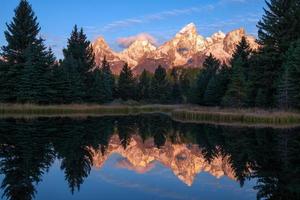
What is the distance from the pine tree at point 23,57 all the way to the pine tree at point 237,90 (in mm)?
22280

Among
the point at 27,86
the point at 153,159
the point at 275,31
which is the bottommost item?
the point at 153,159

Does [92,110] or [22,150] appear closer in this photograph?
[22,150]

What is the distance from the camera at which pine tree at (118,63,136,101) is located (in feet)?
331

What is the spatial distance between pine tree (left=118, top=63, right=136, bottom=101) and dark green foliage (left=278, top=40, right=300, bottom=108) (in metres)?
57.0

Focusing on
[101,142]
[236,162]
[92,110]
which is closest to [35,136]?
[101,142]

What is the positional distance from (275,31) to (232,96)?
925 cm

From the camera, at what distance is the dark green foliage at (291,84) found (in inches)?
1740

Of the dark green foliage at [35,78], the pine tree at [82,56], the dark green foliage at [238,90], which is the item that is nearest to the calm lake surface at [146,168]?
the dark green foliage at [35,78]

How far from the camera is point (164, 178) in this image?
44.5 feet

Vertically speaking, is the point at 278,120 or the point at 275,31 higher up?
the point at 275,31

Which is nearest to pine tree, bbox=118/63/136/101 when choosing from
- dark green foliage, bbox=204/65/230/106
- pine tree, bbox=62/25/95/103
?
pine tree, bbox=62/25/95/103

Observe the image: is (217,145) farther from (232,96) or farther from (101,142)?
(232,96)

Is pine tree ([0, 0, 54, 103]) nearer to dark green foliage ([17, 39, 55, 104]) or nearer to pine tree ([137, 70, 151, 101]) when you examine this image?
dark green foliage ([17, 39, 55, 104])

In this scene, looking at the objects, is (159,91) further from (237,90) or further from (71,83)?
(237,90)
